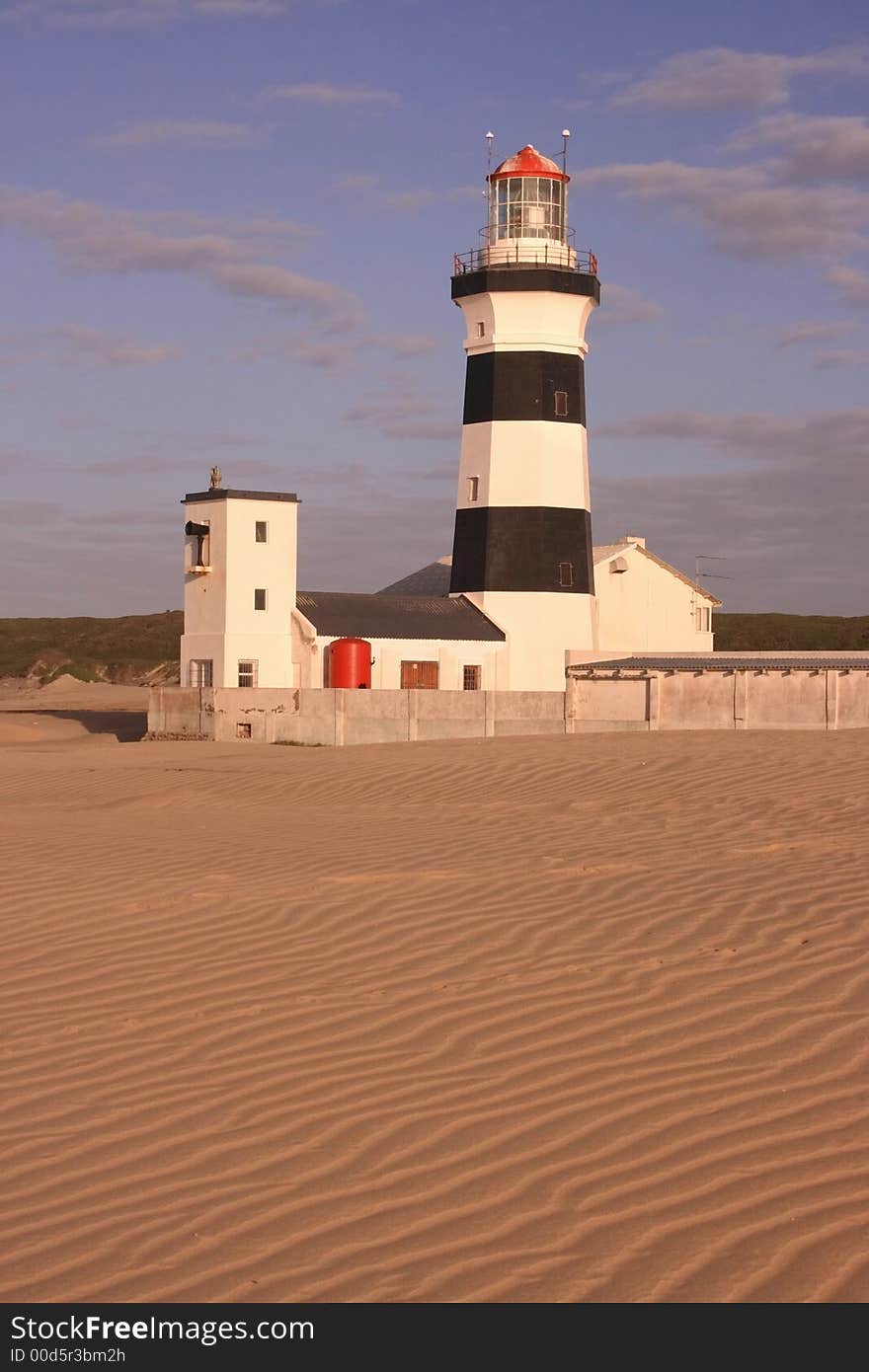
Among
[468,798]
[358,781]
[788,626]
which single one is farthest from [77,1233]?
[788,626]

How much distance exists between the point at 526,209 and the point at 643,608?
1163 centimetres

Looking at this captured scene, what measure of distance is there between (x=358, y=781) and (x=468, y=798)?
9.38 ft

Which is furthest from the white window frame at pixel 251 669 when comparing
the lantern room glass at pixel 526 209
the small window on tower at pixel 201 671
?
the lantern room glass at pixel 526 209

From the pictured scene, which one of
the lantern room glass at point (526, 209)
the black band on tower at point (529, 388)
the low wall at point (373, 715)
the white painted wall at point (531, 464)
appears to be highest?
the lantern room glass at point (526, 209)

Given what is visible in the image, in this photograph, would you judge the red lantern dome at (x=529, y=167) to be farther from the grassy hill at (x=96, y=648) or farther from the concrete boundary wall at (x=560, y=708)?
the grassy hill at (x=96, y=648)

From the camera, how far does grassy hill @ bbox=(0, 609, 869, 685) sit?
268ft

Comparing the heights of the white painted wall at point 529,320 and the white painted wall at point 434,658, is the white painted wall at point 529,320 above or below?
above

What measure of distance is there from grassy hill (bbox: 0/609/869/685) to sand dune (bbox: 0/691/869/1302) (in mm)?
64182

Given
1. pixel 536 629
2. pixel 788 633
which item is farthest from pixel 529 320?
pixel 788 633

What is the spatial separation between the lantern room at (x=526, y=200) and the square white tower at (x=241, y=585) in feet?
29.3

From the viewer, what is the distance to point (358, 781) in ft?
68.9

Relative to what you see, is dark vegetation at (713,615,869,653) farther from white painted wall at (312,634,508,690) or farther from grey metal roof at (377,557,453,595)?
white painted wall at (312,634,508,690)

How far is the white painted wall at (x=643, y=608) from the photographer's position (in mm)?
43375

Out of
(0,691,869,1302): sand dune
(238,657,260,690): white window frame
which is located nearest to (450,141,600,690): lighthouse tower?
(238,657,260,690): white window frame
